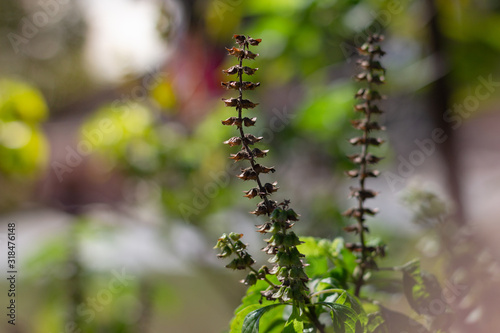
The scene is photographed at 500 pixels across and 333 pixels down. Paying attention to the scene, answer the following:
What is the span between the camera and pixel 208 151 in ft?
3.96

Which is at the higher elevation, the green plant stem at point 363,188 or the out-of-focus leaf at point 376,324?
the green plant stem at point 363,188

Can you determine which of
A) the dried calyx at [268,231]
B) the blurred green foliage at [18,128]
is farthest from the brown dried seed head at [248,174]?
the blurred green foliage at [18,128]

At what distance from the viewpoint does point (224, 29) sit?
3.97 ft

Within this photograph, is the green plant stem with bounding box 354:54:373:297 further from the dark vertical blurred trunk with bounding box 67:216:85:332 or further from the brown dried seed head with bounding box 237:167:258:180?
the dark vertical blurred trunk with bounding box 67:216:85:332

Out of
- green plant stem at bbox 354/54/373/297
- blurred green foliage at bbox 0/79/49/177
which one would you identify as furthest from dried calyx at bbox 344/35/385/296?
blurred green foliage at bbox 0/79/49/177

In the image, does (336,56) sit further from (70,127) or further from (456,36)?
(70,127)

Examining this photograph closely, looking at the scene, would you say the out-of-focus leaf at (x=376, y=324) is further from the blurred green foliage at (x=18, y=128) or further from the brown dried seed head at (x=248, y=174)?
the blurred green foliage at (x=18, y=128)

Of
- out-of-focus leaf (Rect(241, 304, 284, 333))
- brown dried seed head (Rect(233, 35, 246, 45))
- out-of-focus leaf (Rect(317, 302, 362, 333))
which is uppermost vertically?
brown dried seed head (Rect(233, 35, 246, 45))

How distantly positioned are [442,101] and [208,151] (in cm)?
57

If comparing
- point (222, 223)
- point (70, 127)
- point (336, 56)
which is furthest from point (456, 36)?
point (70, 127)

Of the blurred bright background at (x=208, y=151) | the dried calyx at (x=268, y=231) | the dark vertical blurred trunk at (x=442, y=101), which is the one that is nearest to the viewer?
the dried calyx at (x=268, y=231)

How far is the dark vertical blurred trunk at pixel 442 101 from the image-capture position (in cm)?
71

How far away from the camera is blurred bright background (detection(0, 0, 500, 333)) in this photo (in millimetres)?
890

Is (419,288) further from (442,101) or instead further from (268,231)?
(442,101)
